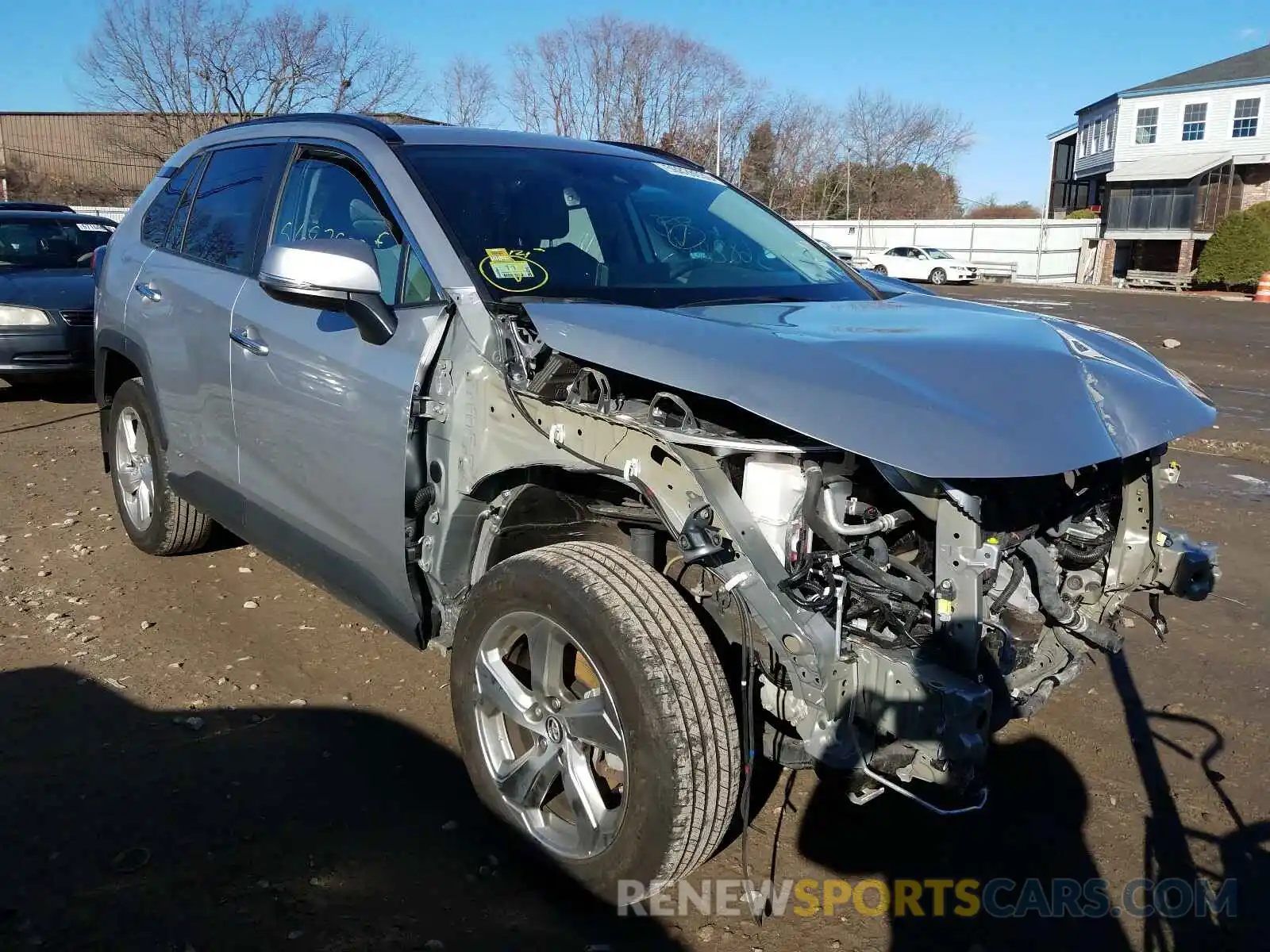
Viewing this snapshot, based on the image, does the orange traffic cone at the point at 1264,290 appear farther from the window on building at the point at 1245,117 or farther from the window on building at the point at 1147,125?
the window on building at the point at 1147,125

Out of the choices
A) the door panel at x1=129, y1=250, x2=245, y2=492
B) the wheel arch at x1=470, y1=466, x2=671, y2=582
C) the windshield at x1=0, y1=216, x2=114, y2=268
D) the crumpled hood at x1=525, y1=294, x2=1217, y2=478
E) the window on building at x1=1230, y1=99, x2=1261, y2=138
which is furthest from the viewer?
the window on building at x1=1230, y1=99, x2=1261, y2=138

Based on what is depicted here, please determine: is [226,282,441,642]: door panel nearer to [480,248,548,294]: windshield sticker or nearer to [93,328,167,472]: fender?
[480,248,548,294]: windshield sticker

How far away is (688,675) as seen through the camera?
7.45 feet

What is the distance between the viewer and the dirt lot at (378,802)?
2531mm

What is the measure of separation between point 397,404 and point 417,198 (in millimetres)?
691

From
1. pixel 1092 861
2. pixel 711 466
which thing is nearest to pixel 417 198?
pixel 711 466

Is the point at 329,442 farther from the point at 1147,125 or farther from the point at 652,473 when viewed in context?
the point at 1147,125

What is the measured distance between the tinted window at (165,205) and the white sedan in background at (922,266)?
110 ft

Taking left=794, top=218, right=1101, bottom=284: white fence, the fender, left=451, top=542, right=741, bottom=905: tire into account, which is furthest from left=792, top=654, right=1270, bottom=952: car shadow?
left=794, top=218, right=1101, bottom=284: white fence

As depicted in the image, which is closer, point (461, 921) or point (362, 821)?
point (461, 921)

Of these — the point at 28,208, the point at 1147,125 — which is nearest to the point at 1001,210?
the point at 1147,125

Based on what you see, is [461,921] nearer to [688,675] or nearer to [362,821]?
[362,821]

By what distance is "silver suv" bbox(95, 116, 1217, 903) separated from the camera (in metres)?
2.20

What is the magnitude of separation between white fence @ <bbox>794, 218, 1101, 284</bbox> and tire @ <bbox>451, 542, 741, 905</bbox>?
125ft
